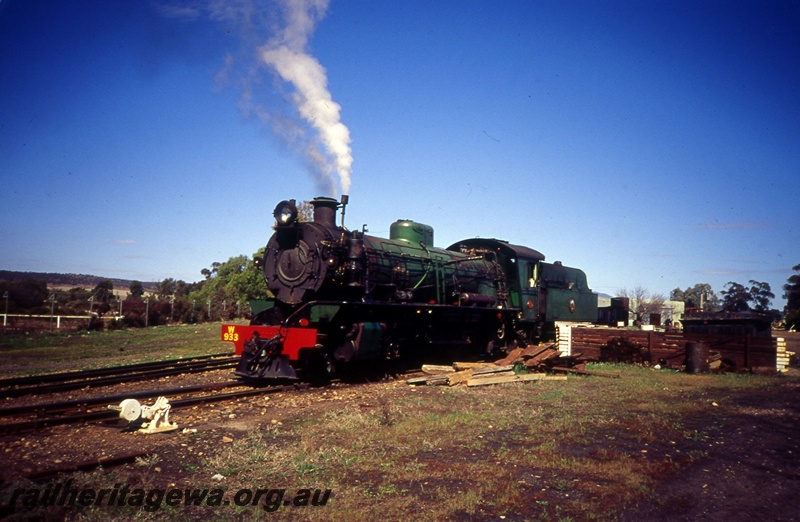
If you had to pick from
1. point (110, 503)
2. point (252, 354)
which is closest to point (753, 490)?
point (110, 503)

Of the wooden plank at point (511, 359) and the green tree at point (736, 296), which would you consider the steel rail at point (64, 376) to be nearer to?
the wooden plank at point (511, 359)

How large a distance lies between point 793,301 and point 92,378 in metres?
58.4

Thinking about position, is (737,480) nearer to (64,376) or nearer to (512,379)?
(512,379)

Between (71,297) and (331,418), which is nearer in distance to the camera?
(331,418)

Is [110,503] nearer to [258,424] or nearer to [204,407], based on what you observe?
[258,424]

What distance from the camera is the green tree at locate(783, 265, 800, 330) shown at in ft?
153

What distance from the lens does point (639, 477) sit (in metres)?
5.27

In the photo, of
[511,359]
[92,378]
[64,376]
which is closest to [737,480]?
[511,359]

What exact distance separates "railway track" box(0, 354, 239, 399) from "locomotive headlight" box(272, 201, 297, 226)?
4.45 meters

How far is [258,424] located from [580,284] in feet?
55.6

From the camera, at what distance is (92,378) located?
37.6 feet

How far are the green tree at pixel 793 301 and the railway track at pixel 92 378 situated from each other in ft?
168

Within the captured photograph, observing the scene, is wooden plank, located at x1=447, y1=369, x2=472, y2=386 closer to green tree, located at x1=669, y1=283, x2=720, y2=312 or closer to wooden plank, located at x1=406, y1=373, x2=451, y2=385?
wooden plank, located at x1=406, y1=373, x2=451, y2=385

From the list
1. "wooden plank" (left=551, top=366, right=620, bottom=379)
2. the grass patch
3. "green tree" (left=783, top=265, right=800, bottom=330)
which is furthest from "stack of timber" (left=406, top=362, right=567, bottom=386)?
"green tree" (left=783, top=265, right=800, bottom=330)
